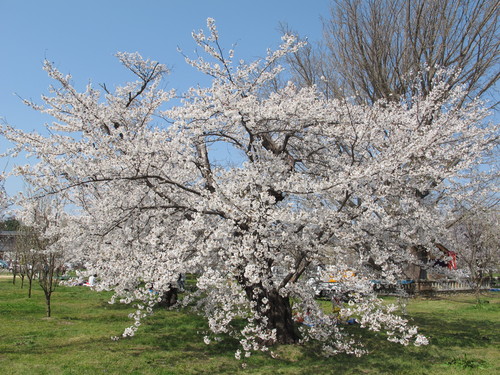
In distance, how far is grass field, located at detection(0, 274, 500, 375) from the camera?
23.3ft

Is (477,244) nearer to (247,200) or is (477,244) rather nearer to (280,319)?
(280,319)

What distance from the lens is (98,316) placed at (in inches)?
477

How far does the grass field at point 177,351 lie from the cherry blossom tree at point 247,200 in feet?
1.39

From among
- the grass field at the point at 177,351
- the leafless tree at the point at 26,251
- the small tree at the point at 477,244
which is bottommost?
the grass field at the point at 177,351

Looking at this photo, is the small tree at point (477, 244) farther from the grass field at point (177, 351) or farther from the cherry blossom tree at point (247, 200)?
the cherry blossom tree at point (247, 200)

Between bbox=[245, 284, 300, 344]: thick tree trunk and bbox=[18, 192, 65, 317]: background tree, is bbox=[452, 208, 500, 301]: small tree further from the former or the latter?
bbox=[18, 192, 65, 317]: background tree

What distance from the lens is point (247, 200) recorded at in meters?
7.20

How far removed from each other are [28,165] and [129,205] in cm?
198

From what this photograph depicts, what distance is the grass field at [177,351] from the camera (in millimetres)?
7113

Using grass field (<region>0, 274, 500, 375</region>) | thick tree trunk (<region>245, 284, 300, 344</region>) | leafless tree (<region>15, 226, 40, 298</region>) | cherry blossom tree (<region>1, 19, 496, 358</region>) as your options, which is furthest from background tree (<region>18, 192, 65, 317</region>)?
thick tree trunk (<region>245, 284, 300, 344</region>)

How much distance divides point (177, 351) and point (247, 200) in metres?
3.45

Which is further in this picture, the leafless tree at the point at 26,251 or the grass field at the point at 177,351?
the leafless tree at the point at 26,251

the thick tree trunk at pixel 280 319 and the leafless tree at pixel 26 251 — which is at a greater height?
the leafless tree at pixel 26 251

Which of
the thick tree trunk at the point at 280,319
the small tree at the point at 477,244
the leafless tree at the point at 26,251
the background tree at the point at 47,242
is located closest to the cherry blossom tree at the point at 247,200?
the thick tree trunk at the point at 280,319
